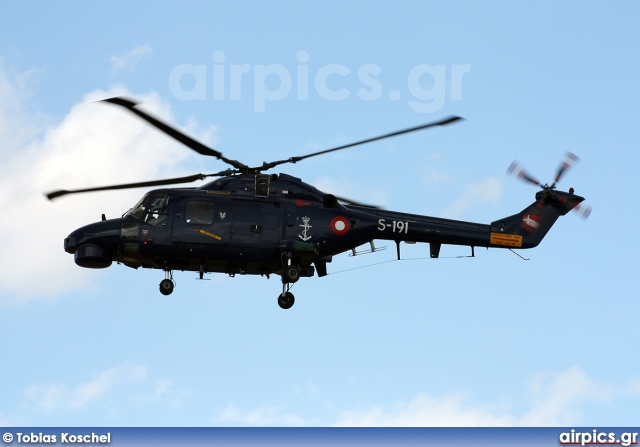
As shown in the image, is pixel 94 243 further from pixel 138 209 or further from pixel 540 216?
pixel 540 216

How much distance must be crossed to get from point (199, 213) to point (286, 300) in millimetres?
3908

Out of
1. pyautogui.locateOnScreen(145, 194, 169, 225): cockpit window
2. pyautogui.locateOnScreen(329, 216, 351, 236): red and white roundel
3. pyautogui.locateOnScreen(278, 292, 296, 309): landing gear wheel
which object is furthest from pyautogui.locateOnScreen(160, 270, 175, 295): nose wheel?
pyautogui.locateOnScreen(329, 216, 351, 236): red and white roundel

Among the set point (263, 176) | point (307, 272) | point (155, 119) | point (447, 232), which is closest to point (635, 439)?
point (447, 232)

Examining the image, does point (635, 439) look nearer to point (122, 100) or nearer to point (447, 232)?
point (447, 232)

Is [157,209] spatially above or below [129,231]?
above

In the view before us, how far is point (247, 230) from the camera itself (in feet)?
123

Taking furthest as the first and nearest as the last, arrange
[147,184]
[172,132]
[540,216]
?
[540,216], [147,184], [172,132]

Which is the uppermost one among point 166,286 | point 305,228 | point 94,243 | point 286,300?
point 305,228

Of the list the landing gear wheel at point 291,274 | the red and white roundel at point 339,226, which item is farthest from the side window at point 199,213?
the red and white roundel at point 339,226

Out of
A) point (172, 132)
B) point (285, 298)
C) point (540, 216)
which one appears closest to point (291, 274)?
point (285, 298)

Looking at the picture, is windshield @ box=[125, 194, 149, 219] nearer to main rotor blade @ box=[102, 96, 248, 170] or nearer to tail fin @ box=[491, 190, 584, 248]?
main rotor blade @ box=[102, 96, 248, 170]

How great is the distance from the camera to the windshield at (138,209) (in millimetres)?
37594

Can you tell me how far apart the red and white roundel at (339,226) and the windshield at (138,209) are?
19.5 feet

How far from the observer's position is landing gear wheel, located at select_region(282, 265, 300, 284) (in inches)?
1473
